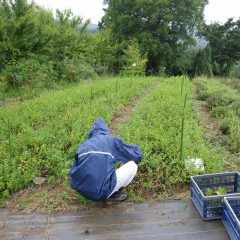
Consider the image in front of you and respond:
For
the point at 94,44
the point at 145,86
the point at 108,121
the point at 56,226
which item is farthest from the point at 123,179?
the point at 94,44

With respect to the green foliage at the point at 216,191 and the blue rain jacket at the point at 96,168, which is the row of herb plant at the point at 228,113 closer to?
the green foliage at the point at 216,191

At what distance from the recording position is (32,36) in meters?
14.8

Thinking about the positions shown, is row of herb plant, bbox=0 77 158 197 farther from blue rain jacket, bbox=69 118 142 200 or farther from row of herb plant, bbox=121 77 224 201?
blue rain jacket, bbox=69 118 142 200

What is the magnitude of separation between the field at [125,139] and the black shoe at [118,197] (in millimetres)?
115

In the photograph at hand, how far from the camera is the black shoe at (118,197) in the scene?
4.65 m

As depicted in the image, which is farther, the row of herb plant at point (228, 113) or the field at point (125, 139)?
the row of herb plant at point (228, 113)

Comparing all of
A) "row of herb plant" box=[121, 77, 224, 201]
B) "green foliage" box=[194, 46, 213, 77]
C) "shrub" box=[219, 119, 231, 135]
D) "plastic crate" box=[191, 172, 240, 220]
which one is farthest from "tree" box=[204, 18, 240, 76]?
"plastic crate" box=[191, 172, 240, 220]

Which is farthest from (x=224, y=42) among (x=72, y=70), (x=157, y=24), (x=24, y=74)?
(x=24, y=74)

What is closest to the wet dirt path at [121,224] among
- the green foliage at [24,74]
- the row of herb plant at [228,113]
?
the row of herb plant at [228,113]

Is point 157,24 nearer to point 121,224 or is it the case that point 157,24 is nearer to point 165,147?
point 165,147

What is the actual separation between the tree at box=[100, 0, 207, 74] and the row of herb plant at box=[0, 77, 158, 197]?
1877cm

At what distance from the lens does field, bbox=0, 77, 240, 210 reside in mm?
5101

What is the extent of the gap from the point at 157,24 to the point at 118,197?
26792 mm

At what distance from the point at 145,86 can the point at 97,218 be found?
1121 cm
